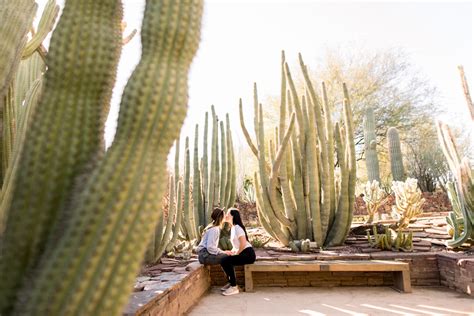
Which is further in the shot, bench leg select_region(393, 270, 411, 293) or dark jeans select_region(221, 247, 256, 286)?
dark jeans select_region(221, 247, 256, 286)

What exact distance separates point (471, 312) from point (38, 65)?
477 centimetres

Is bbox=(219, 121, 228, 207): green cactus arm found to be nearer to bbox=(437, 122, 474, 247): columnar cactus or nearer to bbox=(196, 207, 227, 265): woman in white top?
bbox=(196, 207, 227, 265): woman in white top

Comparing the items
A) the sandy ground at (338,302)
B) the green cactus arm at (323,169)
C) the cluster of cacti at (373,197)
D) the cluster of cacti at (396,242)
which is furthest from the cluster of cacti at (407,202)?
the sandy ground at (338,302)

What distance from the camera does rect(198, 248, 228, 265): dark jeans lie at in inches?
179

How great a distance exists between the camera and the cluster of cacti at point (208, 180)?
22.8 ft

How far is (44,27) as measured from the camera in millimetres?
3035

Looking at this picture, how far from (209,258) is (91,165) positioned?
10.9 feet

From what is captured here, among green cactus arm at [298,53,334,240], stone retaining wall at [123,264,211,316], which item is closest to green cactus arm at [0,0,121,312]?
stone retaining wall at [123,264,211,316]

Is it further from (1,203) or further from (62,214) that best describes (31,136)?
(1,203)

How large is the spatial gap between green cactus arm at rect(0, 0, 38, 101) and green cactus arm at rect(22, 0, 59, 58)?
430 mm

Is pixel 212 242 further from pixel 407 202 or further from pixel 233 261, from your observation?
pixel 407 202

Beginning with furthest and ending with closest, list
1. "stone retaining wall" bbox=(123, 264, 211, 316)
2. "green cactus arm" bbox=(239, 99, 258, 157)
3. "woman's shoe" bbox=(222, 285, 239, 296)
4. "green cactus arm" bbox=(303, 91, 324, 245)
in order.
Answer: "green cactus arm" bbox=(239, 99, 258, 157), "green cactus arm" bbox=(303, 91, 324, 245), "woman's shoe" bbox=(222, 285, 239, 296), "stone retaining wall" bbox=(123, 264, 211, 316)

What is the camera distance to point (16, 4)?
2.39 meters

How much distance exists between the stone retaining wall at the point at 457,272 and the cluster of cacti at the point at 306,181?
1.61m
